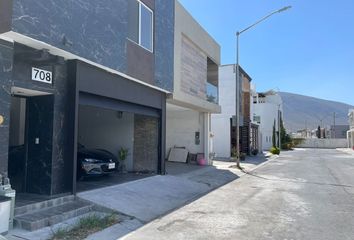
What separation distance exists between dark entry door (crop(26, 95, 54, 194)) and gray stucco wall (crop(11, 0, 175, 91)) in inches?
62.7

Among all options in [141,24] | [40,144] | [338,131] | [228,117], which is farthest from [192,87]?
[338,131]

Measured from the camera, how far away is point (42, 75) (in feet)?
28.9

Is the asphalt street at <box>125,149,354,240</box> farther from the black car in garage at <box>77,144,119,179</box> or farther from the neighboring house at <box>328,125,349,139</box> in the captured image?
the neighboring house at <box>328,125,349,139</box>

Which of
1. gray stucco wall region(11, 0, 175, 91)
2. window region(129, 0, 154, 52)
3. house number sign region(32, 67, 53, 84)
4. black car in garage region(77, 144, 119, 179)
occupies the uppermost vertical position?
window region(129, 0, 154, 52)

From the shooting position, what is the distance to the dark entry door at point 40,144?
906 centimetres

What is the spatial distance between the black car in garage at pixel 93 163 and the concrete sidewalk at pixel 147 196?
0.90m

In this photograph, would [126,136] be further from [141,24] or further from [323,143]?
[323,143]

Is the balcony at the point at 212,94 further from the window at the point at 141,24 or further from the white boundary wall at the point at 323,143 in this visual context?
the white boundary wall at the point at 323,143

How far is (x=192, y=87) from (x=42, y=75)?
1017 centimetres

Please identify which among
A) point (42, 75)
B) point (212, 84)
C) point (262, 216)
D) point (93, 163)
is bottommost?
point (262, 216)

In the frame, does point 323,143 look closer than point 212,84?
A: No

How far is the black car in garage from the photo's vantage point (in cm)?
1162

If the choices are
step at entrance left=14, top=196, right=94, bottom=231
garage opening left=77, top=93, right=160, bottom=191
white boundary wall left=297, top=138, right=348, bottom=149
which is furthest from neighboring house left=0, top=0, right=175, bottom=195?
white boundary wall left=297, top=138, right=348, bottom=149

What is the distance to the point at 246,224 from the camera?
7992mm
